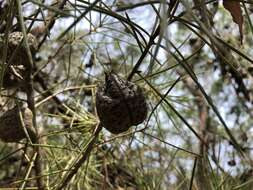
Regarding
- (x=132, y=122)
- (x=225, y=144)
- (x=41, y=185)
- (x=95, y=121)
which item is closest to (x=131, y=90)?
(x=132, y=122)

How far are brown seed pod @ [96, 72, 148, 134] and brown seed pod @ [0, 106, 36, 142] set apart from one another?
6.9 inches

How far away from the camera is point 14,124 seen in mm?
823

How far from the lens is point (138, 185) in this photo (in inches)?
50.2

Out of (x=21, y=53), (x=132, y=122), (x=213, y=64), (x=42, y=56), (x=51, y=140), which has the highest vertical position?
(x=42, y=56)

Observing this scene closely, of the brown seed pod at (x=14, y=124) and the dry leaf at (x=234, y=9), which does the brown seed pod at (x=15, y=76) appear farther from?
the dry leaf at (x=234, y=9)

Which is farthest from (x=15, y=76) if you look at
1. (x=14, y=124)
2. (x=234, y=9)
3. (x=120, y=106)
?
(x=234, y=9)

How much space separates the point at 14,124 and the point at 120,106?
0.71ft

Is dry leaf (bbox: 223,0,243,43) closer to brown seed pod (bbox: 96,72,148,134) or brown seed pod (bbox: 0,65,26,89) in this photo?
brown seed pod (bbox: 96,72,148,134)

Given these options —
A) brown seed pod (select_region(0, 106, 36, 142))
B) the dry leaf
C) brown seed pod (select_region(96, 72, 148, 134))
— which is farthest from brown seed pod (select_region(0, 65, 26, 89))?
the dry leaf

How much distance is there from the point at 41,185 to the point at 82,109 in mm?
283

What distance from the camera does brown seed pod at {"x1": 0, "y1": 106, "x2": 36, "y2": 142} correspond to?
0.82 metres

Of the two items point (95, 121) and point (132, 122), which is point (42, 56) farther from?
point (132, 122)

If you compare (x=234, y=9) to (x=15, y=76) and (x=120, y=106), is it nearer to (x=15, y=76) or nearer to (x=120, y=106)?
(x=120, y=106)

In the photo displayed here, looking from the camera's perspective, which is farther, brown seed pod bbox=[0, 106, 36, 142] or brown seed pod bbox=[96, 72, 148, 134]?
brown seed pod bbox=[0, 106, 36, 142]
